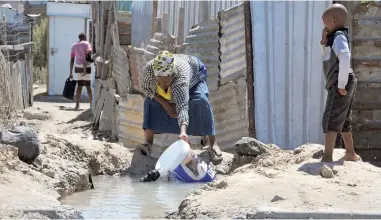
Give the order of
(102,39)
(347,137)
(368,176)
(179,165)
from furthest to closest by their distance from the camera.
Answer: (102,39) < (179,165) < (347,137) < (368,176)

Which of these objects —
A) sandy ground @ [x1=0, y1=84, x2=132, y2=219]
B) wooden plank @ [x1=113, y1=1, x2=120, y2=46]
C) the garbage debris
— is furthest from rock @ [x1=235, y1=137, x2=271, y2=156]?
wooden plank @ [x1=113, y1=1, x2=120, y2=46]

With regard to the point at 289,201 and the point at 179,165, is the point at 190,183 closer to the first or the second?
the point at 179,165

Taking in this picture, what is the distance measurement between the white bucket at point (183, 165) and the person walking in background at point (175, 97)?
12.6 inches

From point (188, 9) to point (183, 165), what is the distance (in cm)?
404

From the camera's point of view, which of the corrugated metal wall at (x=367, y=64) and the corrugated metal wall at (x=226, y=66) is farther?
the corrugated metal wall at (x=226, y=66)

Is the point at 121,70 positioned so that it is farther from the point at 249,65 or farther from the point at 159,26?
Answer: the point at 249,65

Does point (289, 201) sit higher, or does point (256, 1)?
point (256, 1)

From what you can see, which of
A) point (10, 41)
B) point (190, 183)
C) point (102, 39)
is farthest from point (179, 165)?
point (10, 41)

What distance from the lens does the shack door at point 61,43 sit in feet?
73.2

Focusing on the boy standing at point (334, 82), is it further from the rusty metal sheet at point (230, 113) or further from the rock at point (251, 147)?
the rusty metal sheet at point (230, 113)

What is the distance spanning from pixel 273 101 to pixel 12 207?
4.44 metres

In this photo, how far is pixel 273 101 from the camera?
941 cm

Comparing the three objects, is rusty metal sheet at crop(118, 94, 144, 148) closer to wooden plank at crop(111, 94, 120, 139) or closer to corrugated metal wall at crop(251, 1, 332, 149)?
wooden plank at crop(111, 94, 120, 139)

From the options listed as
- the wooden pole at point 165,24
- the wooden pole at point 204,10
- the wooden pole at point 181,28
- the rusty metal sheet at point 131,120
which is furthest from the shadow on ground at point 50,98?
the wooden pole at point 204,10
